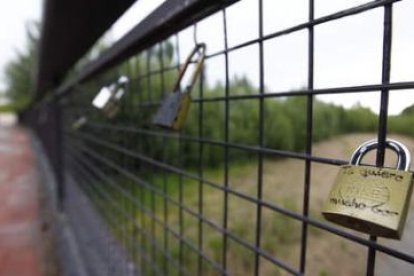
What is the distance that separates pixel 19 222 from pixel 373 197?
3586mm

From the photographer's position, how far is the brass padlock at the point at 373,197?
337 mm

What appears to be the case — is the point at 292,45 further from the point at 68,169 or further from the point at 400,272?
the point at 68,169

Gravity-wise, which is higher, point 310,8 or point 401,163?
point 310,8

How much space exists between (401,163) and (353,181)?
4 centimetres

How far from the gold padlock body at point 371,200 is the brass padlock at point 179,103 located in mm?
311

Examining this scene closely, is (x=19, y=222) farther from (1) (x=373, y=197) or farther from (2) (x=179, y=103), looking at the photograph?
(1) (x=373, y=197)

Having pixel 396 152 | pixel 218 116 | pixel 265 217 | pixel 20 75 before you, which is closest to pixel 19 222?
pixel 265 217

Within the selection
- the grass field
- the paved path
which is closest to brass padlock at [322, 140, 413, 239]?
the grass field

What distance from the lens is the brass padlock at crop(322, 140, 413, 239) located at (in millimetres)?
337

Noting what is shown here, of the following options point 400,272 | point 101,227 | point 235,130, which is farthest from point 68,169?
point 400,272

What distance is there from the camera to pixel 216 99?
693 millimetres

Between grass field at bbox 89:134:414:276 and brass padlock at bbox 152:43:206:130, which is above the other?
brass padlock at bbox 152:43:206:130

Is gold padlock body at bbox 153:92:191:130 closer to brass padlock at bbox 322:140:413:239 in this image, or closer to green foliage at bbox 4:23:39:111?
brass padlock at bbox 322:140:413:239

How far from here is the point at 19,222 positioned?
3.56m
